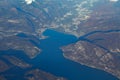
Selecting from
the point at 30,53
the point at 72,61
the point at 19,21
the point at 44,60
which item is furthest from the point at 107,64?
the point at 19,21

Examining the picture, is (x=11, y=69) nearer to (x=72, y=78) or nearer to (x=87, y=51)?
(x=72, y=78)

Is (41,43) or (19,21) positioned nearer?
(41,43)

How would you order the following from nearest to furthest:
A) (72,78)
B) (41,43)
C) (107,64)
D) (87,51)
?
(72,78), (107,64), (87,51), (41,43)

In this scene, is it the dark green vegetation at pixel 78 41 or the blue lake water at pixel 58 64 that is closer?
the blue lake water at pixel 58 64

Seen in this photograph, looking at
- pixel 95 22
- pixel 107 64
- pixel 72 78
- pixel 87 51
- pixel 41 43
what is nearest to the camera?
pixel 72 78

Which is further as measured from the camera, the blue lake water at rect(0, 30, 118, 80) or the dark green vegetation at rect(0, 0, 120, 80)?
the dark green vegetation at rect(0, 0, 120, 80)

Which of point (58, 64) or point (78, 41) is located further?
point (78, 41)

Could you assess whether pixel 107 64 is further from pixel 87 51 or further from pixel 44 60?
pixel 44 60
